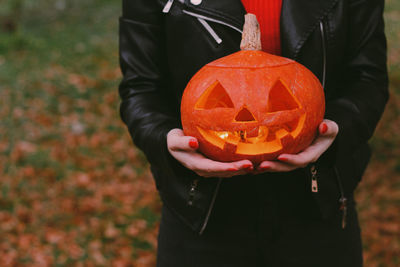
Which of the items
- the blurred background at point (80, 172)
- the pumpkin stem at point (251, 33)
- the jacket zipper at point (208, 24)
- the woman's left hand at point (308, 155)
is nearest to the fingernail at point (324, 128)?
the woman's left hand at point (308, 155)

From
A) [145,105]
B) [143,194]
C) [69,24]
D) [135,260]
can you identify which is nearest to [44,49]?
[69,24]

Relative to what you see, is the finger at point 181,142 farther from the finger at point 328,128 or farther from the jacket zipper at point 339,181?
the jacket zipper at point 339,181

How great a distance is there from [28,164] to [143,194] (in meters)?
1.73

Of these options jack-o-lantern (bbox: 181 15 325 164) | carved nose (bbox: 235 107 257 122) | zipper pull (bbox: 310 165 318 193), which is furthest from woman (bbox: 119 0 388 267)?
carved nose (bbox: 235 107 257 122)

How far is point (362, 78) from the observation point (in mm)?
1773

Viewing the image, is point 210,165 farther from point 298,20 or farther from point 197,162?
point 298,20

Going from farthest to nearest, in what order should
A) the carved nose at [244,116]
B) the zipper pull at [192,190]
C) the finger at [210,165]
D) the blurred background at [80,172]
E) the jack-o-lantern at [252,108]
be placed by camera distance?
1. the blurred background at [80,172]
2. the zipper pull at [192,190]
3. the carved nose at [244,116]
4. the jack-o-lantern at [252,108]
5. the finger at [210,165]

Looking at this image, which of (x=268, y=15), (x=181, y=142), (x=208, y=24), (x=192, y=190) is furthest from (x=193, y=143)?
(x=268, y=15)

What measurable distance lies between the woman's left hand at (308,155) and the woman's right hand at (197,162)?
77 millimetres

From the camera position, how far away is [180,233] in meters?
1.84

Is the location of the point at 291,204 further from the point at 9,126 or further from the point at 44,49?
the point at 44,49

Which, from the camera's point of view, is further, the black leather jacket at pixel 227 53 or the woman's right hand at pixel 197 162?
the black leather jacket at pixel 227 53

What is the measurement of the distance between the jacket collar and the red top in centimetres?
4

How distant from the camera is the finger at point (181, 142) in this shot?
141cm
